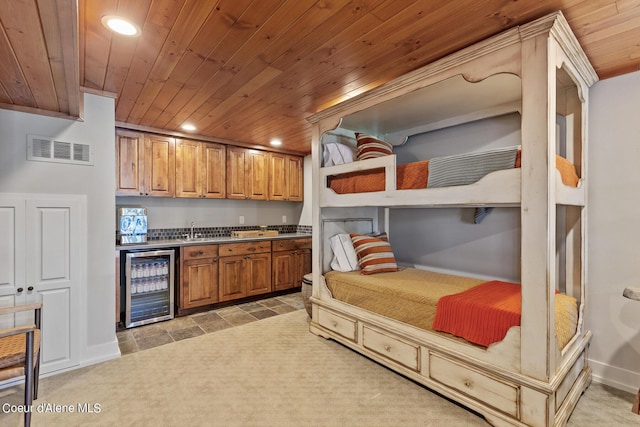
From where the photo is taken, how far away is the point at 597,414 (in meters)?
1.83

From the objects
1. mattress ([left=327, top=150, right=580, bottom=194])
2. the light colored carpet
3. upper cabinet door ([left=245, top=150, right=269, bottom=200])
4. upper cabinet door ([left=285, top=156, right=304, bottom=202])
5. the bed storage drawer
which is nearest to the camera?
the bed storage drawer

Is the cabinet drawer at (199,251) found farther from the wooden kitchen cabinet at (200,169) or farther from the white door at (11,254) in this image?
the white door at (11,254)

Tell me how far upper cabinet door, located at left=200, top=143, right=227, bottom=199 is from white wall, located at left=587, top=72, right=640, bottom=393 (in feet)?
13.0

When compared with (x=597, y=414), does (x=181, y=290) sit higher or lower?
higher

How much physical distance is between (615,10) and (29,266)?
394 cm

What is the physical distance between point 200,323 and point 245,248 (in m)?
1.11

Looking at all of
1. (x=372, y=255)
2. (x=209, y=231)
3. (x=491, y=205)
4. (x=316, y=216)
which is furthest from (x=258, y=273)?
(x=491, y=205)

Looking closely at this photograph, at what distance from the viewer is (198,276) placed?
12.3 feet

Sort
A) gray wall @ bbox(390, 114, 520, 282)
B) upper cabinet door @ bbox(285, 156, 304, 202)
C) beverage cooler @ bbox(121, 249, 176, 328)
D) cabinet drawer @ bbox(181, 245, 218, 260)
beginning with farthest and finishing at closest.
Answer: upper cabinet door @ bbox(285, 156, 304, 202) < cabinet drawer @ bbox(181, 245, 218, 260) < beverage cooler @ bbox(121, 249, 176, 328) < gray wall @ bbox(390, 114, 520, 282)

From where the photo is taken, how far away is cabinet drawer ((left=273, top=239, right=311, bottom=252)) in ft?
14.7

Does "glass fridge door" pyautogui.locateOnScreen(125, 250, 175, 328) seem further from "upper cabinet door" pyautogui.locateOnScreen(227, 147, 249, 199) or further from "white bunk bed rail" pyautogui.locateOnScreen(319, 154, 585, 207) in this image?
"white bunk bed rail" pyautogui.locateOnScreen(319, 154, 585, 207)

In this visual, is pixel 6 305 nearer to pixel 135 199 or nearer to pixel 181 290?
pixel 181 290

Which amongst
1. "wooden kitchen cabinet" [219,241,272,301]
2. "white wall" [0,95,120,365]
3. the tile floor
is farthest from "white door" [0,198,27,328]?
"wooden kitchen cabinet" [219,241,272,301]

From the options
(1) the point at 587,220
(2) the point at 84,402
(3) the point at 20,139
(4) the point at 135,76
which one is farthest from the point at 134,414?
(1) the point at 587,220
